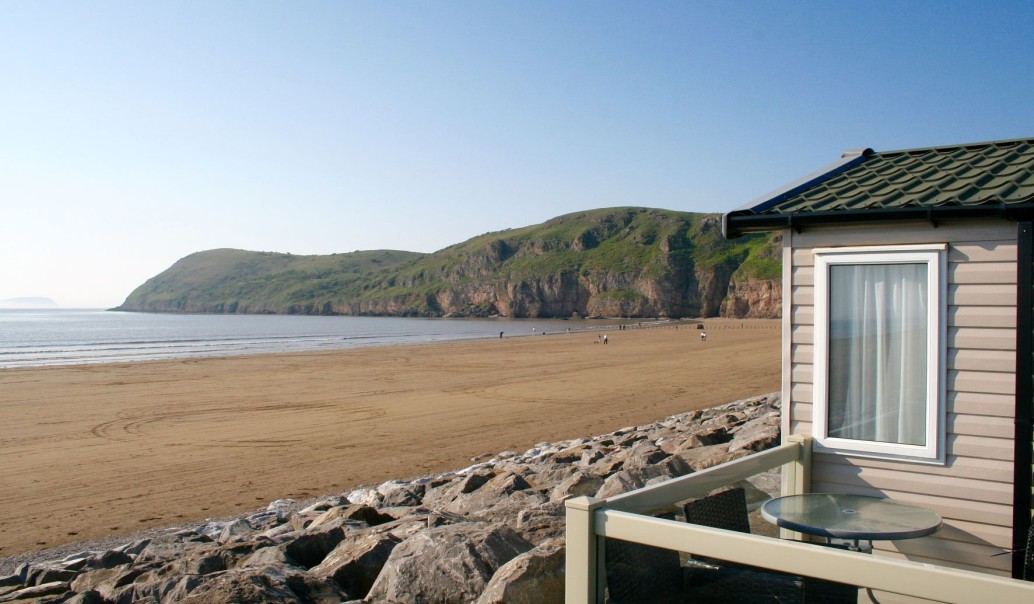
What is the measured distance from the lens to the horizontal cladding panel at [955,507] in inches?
187

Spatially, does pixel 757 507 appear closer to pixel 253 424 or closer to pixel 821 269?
pixel 821 269

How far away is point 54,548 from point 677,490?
832 cm

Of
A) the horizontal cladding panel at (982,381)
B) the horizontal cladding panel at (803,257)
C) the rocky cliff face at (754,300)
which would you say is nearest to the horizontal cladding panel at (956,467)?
the horizontal cladding panel at (982,381)

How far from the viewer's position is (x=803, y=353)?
5.50m

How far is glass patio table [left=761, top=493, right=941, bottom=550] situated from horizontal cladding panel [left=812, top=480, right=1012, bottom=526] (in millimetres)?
106

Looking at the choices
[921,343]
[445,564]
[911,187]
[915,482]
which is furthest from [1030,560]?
[445,564]

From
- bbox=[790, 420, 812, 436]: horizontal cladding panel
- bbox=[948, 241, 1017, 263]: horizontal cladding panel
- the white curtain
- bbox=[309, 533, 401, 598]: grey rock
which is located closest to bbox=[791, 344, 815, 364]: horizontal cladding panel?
the white curtain

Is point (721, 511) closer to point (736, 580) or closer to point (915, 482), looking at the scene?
point (736, 580)

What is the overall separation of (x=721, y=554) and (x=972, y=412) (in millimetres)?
2529

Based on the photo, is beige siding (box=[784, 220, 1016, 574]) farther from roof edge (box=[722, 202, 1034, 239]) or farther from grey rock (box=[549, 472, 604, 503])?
grey rock (box=[549, 472, 604, 503])

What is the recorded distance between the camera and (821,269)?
5359 millimetres

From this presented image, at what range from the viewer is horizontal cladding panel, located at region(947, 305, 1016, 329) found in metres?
4.71

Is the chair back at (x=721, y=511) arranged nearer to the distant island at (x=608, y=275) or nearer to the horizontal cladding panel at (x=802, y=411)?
the horizontal cladding panel at (x=802, y=411)

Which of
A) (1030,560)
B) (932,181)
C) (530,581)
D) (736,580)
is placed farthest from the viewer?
(932,181)
